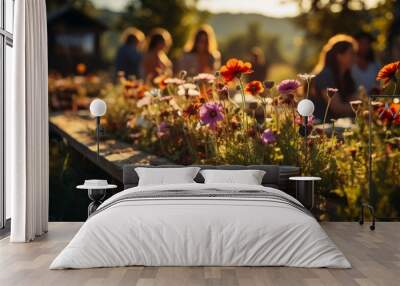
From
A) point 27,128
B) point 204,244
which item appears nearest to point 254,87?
point 27,128

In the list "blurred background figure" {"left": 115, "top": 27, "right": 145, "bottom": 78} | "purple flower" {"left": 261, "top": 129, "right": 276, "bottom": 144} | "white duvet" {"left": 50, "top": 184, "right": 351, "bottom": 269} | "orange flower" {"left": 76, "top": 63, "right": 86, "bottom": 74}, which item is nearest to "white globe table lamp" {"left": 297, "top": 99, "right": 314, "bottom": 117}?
"purple flower" {"left": 261, "top": 129, "right": 276, "bottom": 144}

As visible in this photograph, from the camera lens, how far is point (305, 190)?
7648mm

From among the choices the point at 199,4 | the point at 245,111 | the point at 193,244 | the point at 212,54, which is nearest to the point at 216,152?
the point at 245,111

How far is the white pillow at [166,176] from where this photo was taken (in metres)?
7.41

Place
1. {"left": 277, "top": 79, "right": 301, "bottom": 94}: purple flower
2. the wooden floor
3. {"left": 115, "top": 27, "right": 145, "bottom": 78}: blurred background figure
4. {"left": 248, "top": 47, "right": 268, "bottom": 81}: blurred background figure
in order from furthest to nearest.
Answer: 1. {"left": 115, "top": 27, "right": 145, "bottom": 78}: blurred background figure
2. {"left": 248, "top": 47, "right": 268, "bottom": 81}: blurred background figure
3. {"left": 277, "top": 79, "right": 301, "bottom": 94}: purple flower
4. the wooden floor

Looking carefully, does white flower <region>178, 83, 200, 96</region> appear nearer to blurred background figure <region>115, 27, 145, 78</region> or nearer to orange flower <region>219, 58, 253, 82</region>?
orange flower <region>219, 58, 253, 82</region>

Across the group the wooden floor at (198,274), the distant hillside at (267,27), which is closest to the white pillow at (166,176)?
the wooden floor at (198,274)

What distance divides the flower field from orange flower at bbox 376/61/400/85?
0.08ft

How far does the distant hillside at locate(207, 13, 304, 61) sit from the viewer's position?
8734mm

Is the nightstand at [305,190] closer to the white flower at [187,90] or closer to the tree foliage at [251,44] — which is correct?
the white flower at [187,90]

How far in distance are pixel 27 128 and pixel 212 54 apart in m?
2.80

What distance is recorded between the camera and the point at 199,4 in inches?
345

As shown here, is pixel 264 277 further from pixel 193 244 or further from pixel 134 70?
pixel 134 70

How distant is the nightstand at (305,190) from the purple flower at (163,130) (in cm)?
162
